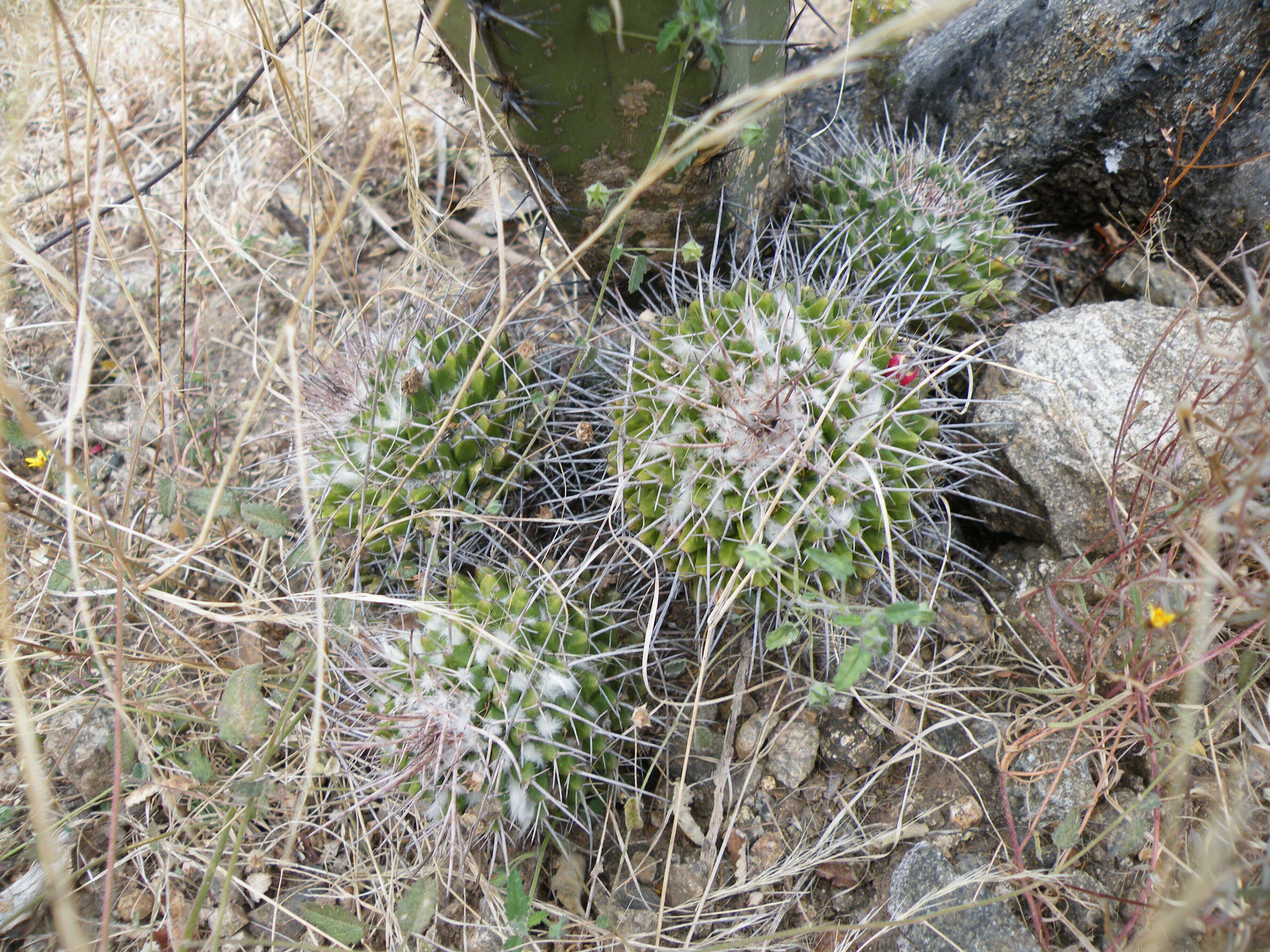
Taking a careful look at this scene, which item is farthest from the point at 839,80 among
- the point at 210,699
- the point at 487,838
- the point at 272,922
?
the point at 272,922

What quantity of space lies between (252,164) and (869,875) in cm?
359

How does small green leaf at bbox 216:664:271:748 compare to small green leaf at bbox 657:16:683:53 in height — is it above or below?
below

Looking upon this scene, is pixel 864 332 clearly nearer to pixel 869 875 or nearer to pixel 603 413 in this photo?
pixel 603 413

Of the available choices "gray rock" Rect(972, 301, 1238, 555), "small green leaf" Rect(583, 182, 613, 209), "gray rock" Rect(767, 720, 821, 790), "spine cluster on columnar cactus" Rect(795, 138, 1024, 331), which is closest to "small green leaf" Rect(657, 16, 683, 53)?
"small green leaf" Rect(583, 182, 613, 209)

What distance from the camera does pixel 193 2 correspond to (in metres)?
3.75

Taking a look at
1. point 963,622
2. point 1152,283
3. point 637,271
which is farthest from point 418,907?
point 1152,283

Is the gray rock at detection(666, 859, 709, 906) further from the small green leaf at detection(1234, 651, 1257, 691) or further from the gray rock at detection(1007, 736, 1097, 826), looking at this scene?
the small green leaf at detection(1234, 651, 1257, 691)

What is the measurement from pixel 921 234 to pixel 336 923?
7.40 ft

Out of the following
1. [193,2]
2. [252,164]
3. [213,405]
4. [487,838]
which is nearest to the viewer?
[487,838]

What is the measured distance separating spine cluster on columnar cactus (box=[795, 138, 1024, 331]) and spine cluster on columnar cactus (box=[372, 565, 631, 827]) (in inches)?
48.1

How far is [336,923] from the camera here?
1701mm

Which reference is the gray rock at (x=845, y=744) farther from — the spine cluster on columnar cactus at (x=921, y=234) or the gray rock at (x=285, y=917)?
the gray rock at (x=285, y=917)

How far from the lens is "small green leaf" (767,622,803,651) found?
61.7 inches

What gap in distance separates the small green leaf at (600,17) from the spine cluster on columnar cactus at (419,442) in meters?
0.74
